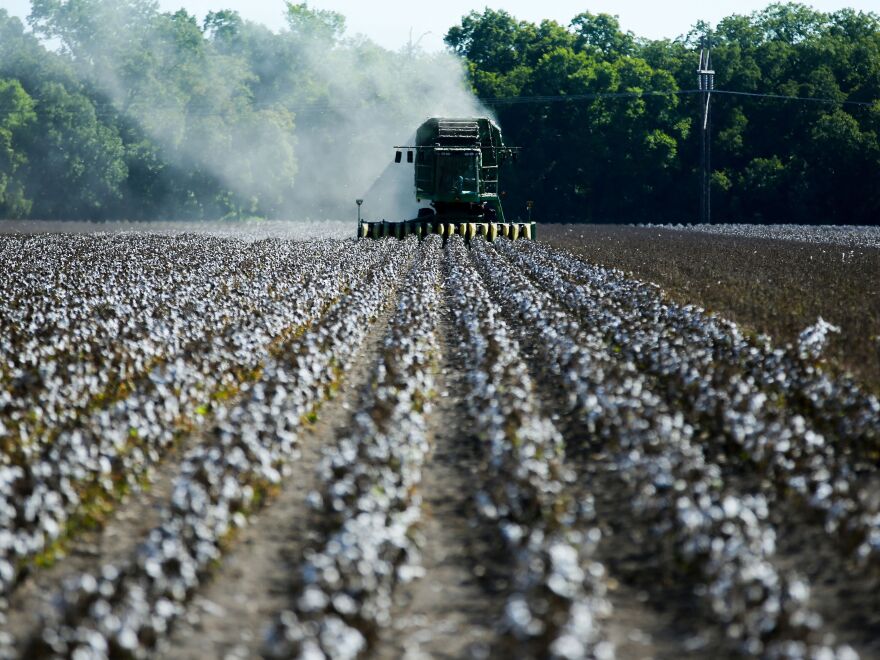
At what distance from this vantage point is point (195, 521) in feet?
23.3

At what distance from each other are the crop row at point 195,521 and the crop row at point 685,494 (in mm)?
2492

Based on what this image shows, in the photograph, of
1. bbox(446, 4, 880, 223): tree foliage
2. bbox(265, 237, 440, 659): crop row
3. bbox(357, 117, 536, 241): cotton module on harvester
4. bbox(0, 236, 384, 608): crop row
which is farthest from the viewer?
bbox(446, 4, 880, 223): tree foliage

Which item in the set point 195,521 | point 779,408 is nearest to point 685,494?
point 195,521

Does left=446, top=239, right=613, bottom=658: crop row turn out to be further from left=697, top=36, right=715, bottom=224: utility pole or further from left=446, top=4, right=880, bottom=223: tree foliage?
left=446, top=4, right=880, bottom=223: tree foliage

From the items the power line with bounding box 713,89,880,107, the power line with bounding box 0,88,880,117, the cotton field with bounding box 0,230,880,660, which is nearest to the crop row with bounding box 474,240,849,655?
the cotton field with bounding box 0,230,880,660

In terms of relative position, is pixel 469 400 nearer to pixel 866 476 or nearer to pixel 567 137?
pixel 866 476

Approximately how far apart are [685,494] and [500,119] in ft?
269

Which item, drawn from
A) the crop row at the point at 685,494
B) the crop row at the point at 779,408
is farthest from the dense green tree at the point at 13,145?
the crop row at the point at 685,494

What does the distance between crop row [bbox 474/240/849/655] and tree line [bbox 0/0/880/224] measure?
64421 mm

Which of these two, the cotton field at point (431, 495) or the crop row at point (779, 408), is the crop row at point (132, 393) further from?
the crop row at point (779, 408)

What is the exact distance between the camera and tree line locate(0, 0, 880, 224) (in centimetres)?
7906

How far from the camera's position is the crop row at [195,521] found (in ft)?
18.3

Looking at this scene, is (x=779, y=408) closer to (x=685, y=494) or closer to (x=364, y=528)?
(x=685, y=494)

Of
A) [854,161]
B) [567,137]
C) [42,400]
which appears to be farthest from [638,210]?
[42,400]
